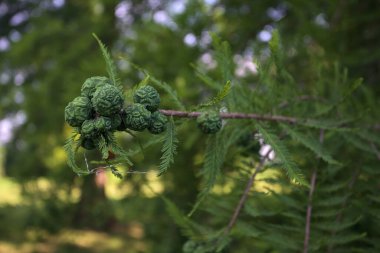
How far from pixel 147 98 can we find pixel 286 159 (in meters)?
0.33

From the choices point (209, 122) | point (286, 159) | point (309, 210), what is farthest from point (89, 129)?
point (309, 210)

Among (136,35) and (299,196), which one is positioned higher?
(136,35)

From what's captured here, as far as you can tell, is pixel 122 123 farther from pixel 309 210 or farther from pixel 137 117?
pixel 309 210

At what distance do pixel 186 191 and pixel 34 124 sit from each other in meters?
2.22

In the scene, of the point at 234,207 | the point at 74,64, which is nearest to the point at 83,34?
the point at 74,64

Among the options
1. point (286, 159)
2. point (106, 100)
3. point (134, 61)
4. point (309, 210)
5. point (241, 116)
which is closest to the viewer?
point (106, 100)

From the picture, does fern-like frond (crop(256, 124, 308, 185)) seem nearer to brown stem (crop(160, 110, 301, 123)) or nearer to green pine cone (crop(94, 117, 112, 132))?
brown stem (crop(160, 110, 301, 123))

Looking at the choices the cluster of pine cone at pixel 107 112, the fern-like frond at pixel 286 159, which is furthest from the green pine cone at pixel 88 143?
the fern-like frond at pixel 286 159

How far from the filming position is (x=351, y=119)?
126 cm

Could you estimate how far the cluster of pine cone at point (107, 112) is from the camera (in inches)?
Answer: 30.5

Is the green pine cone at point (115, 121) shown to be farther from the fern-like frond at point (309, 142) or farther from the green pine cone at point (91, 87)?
the fern-like frond at point (309, 142)

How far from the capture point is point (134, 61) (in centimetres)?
283

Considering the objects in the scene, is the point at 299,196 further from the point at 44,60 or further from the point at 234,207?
the point at 44,60

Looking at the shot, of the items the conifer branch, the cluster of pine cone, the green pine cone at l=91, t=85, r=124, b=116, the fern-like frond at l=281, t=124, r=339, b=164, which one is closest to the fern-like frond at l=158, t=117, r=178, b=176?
the cluster of pine cone
